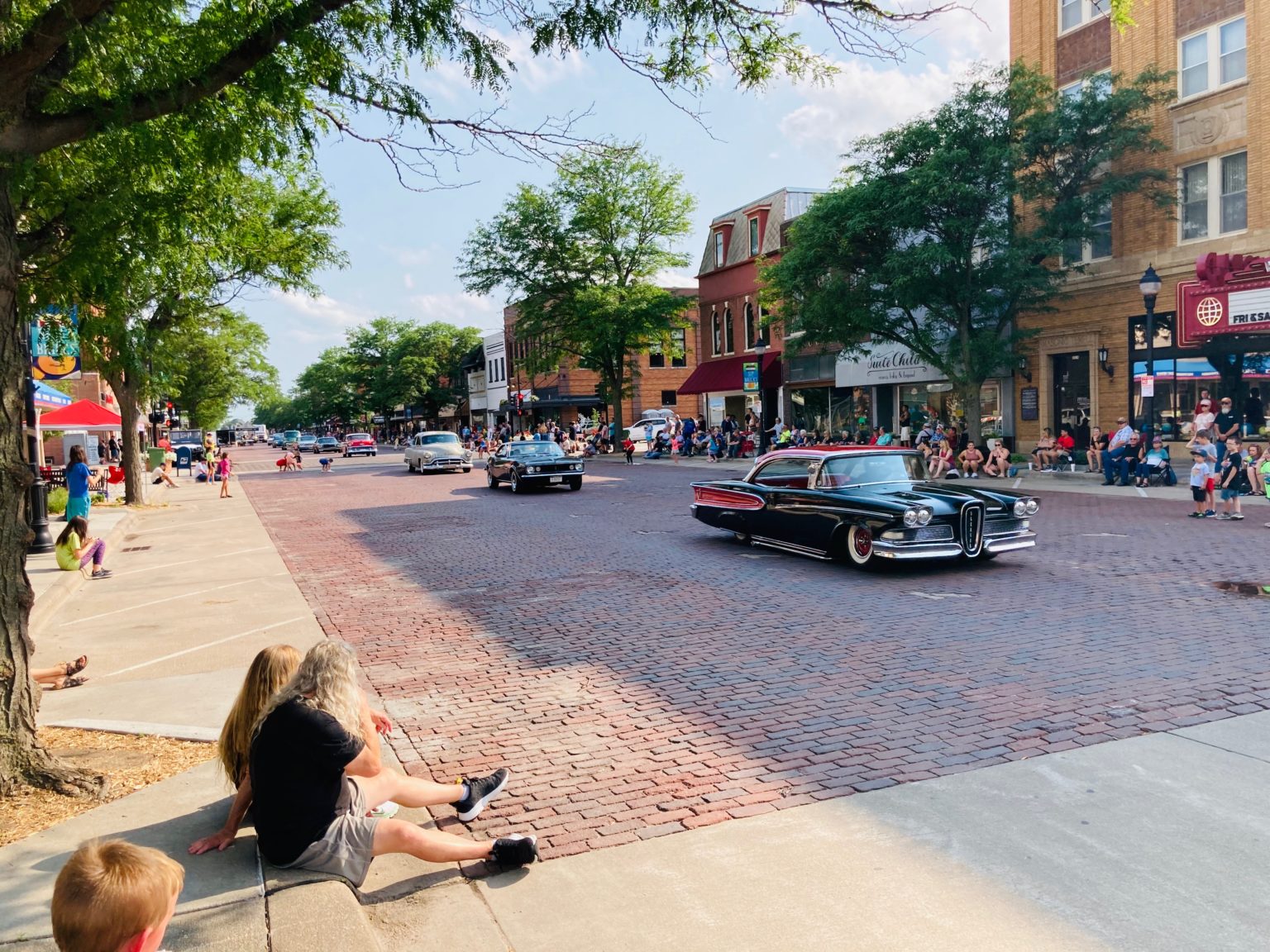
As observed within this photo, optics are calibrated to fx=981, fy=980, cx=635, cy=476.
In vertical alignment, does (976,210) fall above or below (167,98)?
above

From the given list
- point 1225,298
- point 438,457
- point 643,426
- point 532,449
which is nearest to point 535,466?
point 532,449

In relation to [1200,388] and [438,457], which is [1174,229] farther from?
[438,457]

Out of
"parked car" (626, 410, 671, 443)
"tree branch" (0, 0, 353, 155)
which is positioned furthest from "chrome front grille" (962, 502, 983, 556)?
"parked car" (626, 410, 671, 443)

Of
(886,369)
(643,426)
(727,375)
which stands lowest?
(643,426)

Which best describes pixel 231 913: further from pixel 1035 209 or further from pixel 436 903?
pixel 1035 209

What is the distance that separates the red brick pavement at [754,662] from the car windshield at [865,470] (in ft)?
3.52

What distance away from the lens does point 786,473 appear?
42.1ft

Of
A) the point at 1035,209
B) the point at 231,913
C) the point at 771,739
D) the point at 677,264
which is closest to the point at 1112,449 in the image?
the point at 1035,209

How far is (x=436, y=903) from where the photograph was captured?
3.86 meters

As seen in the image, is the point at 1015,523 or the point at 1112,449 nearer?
the point at 1015,523

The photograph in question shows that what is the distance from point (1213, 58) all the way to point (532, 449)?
19728 mm

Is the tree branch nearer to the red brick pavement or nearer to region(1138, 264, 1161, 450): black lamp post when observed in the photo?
the red brick pavement

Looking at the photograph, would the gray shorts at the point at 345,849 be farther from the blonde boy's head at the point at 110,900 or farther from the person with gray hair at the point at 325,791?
the blonde boy's head at the point at 110,900

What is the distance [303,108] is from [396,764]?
3933 mm
